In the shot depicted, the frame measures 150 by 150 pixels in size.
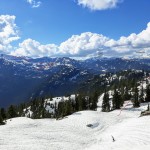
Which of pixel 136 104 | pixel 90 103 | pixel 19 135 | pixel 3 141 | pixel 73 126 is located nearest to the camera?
pixel 3 141

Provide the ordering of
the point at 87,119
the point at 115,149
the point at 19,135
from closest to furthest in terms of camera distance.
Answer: the point at 115,149
the point at 19,135
the point at 87,119

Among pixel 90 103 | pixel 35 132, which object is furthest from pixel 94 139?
pixel 90 103

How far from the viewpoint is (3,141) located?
4878cm

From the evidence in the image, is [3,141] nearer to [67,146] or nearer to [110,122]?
[67,146]

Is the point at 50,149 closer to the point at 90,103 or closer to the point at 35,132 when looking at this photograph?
the point at 35,132

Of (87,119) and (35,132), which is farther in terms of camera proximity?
(87,119)

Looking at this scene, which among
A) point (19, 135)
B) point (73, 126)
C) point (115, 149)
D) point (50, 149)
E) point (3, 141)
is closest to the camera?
point (115, 149)

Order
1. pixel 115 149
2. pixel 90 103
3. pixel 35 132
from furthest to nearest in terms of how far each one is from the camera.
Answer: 1. pixel 90 103
2. pixel 35 132
3. pixel 115 149

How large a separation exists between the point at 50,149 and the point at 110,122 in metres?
34.0

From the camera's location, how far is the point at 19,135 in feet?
178

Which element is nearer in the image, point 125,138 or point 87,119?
point 125,138

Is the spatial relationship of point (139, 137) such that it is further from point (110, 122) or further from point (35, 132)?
point (110, 122)

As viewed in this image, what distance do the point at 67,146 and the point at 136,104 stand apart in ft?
288

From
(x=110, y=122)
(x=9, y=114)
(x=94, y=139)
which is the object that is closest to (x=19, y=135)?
(x=94, y=139)
